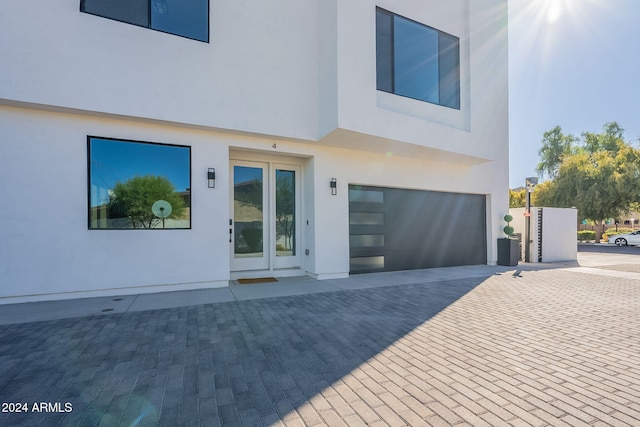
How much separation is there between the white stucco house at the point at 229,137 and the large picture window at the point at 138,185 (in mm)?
24

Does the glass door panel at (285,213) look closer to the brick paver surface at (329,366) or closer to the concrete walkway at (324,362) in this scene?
the concrete walkway at (324,362)

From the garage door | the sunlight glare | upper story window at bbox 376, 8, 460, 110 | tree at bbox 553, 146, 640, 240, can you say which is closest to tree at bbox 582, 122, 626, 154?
tree at bbox 553, 146, 640, 240

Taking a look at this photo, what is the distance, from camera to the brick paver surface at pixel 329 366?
1885mm

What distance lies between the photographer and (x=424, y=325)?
358 cm

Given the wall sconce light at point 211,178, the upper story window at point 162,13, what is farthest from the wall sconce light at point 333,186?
the upper story window at point 162,13

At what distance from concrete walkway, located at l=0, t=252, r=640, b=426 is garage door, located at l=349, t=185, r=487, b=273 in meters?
2.45

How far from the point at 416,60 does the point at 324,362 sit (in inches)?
283

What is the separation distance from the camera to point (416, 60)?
706 centimetres

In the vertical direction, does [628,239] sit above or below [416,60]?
below

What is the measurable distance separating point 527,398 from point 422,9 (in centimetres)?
818

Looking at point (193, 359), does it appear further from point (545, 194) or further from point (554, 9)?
point (545, 194)

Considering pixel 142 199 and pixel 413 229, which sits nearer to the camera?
pixel 142 199

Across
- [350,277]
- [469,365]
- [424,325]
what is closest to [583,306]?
[424,325]

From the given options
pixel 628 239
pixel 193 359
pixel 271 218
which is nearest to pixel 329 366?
pixel 193 359
